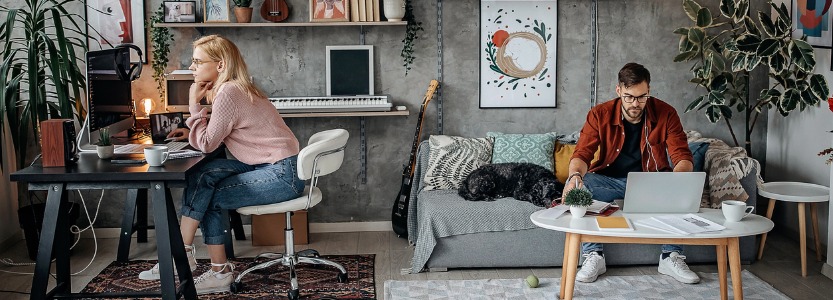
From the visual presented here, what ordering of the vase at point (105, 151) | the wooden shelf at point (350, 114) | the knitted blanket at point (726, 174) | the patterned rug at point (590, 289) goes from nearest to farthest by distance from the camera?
the vase at point (105, 151) → the patterned rug at point (590, 289) → the knitted blanket at point (726, 174) → the wooden shelf at point (350, 114)

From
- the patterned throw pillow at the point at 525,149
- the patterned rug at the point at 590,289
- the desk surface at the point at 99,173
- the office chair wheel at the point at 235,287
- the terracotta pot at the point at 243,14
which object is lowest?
the patterned rug at the point at 590,289

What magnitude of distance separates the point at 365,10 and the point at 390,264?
146 centimetres

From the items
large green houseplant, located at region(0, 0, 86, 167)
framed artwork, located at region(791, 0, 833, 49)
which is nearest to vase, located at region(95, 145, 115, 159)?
large green houseplant, located at region(0, 0, 86, 167)

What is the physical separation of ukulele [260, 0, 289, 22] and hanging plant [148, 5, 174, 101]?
575 millimetres

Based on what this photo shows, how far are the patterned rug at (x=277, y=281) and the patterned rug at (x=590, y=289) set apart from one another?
0.18 metres

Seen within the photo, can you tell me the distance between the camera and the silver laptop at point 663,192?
3568 mm

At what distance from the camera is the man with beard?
432 cm

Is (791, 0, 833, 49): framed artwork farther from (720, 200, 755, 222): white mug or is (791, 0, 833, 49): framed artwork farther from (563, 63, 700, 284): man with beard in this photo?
(720, 200, 755, 222): white mug

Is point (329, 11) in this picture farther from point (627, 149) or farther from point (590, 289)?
point (590, 289)

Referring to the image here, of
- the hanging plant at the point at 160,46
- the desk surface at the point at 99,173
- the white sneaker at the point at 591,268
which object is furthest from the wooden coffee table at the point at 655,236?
the hanging plant at the point at 160,46

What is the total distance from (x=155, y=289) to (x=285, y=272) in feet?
2.08

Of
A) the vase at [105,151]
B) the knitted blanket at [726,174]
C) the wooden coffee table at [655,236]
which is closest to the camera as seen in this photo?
the wooden coffee table at [655,236]

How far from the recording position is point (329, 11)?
16.8ft

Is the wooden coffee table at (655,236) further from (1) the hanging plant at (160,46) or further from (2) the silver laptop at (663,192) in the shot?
(1) the hanging plant at (160,46)
